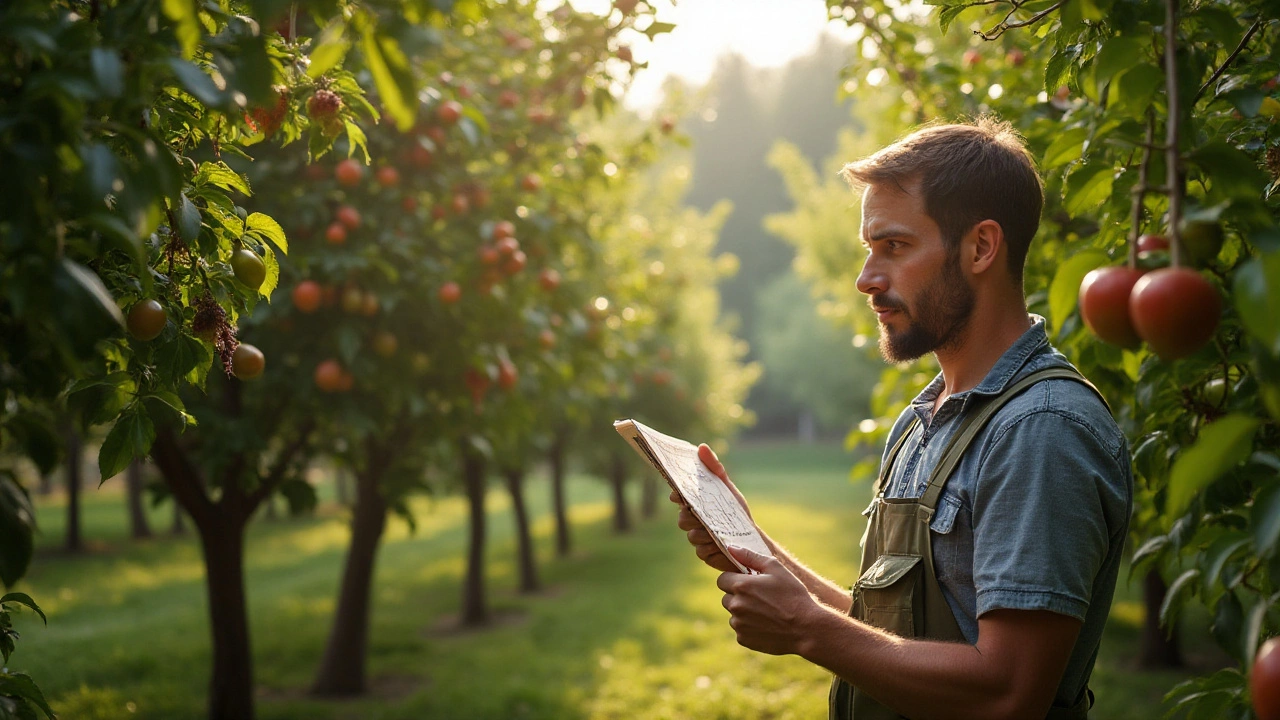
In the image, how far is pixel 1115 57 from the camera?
4.26 ft

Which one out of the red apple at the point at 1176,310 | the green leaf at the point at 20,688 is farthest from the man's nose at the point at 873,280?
the green leaf at the point at 20,688

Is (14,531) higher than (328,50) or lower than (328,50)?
lower

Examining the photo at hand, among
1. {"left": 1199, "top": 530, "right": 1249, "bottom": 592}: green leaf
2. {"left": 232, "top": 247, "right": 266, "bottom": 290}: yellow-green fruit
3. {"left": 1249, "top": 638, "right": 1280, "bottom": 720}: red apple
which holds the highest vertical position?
{"left": 232, "top": 247, "right": 266, "bottom": 290}: yellow-green fruit

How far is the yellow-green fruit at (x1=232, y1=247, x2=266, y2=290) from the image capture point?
71.4 inches

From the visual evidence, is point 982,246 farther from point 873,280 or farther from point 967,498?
point 967,498

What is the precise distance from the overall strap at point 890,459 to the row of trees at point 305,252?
146cm

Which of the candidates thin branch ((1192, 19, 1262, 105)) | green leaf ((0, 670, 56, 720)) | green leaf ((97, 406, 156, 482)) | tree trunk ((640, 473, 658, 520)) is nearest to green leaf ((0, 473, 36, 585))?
green leaf ((97, 406, 156, 482))

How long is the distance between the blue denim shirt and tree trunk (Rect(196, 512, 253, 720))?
3940 millimetres

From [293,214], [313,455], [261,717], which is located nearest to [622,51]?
[293,214]

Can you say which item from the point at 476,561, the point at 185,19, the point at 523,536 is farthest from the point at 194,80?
the point at 523,536

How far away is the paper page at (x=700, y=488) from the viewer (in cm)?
209

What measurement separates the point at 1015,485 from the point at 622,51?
345 centimetres

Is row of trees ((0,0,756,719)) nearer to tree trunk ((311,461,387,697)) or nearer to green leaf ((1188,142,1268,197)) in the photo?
tree trunk ((311,461,387,697))

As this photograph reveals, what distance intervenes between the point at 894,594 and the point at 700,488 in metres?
0.54
